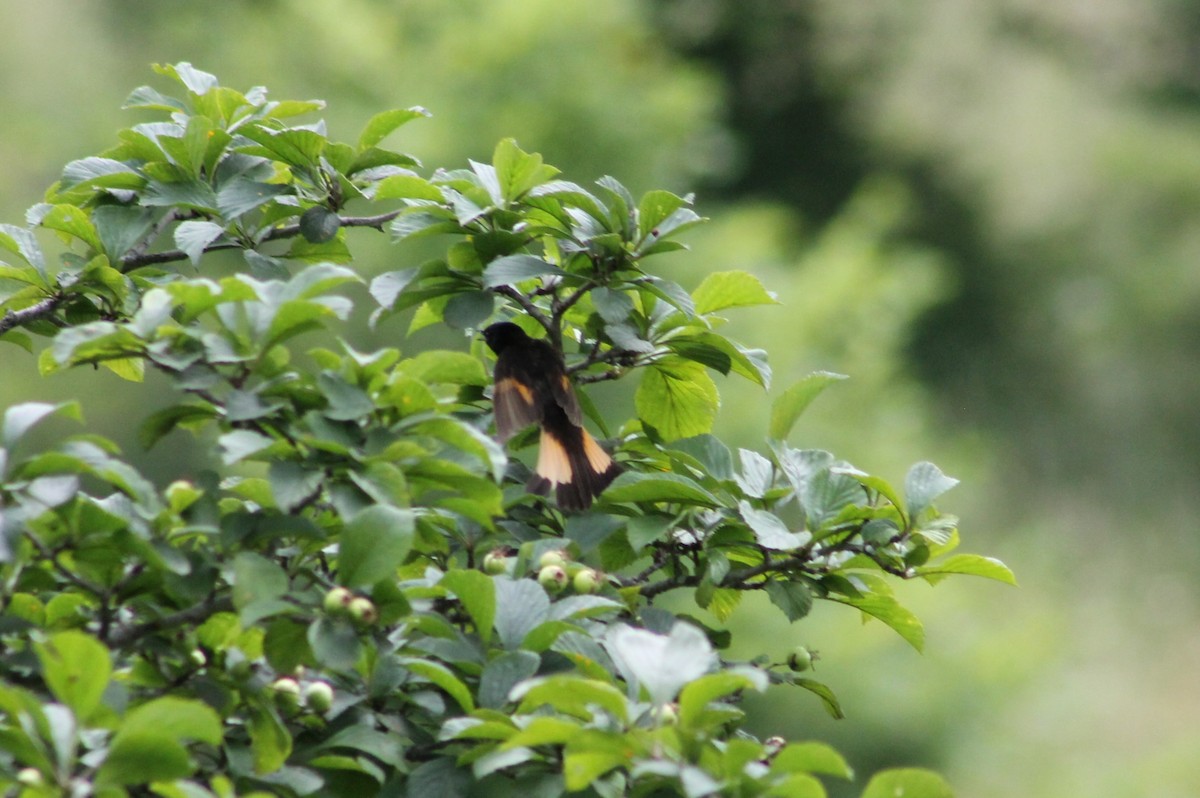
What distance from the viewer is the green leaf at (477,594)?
2.56 ft

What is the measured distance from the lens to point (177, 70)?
114 cm

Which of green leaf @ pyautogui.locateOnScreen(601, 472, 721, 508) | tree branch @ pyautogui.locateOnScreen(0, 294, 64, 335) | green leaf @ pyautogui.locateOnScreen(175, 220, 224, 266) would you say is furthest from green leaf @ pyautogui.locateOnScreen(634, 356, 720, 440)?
tree branch @ pyautogui.locateOnScreen(0, 294, 64, 335)

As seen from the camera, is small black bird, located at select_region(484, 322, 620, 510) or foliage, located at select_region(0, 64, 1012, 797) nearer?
foliage, located at select_region(0, 64, 1012, 797)

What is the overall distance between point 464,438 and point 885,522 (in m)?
0.35

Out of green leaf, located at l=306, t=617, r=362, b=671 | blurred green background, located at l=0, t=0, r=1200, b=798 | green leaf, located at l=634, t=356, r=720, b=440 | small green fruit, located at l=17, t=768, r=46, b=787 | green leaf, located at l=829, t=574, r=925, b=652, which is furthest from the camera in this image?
blurred green background, located at l=0, t=0, r=1200, b=798

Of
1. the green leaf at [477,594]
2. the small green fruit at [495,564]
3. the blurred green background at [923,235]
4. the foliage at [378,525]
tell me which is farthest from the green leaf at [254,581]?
the blurred green background at [923,235]

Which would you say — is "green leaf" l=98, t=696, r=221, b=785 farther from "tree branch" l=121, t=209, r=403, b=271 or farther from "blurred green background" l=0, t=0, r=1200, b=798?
"blurred green background" l=0, t=0, r=1200, b=798

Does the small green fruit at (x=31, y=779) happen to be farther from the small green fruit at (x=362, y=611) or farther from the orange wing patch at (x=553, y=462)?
the orange wing patch at (x=553, y=462)

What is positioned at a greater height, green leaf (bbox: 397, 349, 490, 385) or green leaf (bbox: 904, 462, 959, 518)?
green leaf (bbox: 904, 462, 959, 518)

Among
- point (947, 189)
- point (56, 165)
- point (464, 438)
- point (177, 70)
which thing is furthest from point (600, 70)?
point (464, 438)

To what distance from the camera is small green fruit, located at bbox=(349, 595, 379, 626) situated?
718 mm

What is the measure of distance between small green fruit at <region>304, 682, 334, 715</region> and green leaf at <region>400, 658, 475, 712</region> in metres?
0.05

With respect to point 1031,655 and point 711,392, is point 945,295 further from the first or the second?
point 711,392

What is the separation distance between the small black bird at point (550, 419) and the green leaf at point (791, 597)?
15 centimetres
